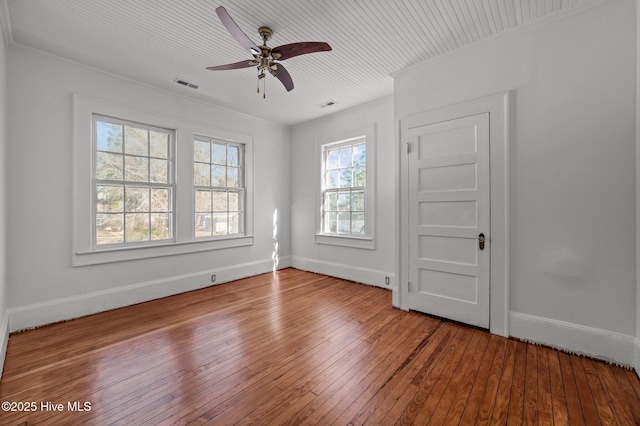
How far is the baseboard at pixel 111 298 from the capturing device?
2.89 metres

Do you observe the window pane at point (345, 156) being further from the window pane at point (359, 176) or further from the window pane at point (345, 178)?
the window pane at point (359, 176)

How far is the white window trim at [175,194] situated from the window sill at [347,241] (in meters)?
1.28

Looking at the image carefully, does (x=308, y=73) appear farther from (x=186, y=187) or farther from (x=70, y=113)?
(x=70, y=113)

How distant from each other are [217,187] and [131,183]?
1.22 meters

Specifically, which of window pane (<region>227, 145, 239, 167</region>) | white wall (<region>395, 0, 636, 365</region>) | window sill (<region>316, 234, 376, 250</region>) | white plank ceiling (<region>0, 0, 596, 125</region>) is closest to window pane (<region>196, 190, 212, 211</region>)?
window pane (<region>227, 145, 239, 167</region>)

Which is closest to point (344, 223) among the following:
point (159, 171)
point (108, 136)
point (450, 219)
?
point (450, 219)

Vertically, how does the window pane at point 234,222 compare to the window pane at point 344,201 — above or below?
below

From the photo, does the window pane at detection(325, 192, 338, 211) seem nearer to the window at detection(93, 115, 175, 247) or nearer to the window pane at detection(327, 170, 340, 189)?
the window pane at detection(327, 170, 340, 189)

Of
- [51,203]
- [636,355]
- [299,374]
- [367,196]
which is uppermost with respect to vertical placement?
[367,196]

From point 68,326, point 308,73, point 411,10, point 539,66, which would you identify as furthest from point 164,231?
point 539,66

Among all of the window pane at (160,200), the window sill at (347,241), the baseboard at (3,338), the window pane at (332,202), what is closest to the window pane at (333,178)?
the window pane at (332,202)

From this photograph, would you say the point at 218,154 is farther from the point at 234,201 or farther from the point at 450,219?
the point at 450,219

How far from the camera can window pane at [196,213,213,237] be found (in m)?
4.39

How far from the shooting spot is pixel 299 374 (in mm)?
2104
